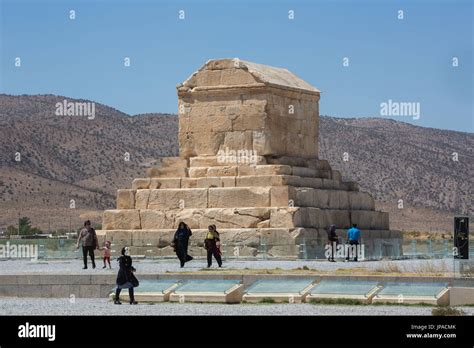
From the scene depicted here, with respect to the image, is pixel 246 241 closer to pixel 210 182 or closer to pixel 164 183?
pixel 210 182

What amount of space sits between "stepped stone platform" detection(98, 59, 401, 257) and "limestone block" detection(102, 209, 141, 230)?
0.03m

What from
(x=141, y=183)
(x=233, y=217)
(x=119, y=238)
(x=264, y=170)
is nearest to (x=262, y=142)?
(x=264, y=170)

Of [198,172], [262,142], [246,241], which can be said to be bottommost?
[246,241]

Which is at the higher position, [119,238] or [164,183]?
[164,183]

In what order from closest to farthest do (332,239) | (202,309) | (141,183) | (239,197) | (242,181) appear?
1. (202,309)
2. (332,239)
3. (239,197)
4. (242,181)
5. (141,183)

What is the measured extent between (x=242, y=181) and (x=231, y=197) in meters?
0.66

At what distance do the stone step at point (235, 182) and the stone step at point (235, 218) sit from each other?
0.97m

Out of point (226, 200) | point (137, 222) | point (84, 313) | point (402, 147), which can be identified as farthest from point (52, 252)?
point (402, 147)

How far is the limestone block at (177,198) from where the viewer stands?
36.0 metres

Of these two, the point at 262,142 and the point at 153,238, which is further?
the point at 262,142

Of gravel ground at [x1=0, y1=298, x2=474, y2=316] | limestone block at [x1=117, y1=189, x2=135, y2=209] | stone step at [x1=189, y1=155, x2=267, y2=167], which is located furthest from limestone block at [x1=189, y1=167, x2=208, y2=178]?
gravel ground at [x1=0, y1=298, x2=474, y2=316]

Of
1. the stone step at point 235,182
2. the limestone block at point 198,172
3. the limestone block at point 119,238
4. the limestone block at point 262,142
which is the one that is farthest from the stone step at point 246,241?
the limestone block at point 262,142

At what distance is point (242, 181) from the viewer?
3603 cm

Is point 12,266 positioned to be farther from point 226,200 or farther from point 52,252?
point 226,200
